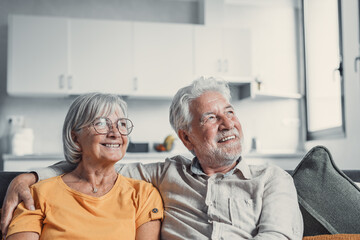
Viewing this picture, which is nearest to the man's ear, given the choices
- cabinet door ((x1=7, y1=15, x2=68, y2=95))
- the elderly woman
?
the elderly woman

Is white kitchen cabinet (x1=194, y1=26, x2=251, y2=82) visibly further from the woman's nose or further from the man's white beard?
the woman's nose

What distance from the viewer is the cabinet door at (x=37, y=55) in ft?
13.3

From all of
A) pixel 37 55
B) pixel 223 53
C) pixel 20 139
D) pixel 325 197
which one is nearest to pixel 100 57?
pixel 37 55

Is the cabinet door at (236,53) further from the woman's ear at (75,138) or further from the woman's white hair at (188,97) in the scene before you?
the woman's ear at (75,138)

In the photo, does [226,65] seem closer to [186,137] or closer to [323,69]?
[323,69]

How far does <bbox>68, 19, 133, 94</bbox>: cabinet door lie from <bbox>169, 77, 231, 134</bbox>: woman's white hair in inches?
96.2

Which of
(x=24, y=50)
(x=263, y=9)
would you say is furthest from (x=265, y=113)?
(x=24, y=50)

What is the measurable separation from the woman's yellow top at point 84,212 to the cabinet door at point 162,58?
8.94 feet

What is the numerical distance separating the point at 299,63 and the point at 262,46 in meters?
0.50

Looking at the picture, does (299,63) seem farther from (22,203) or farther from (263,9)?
(22,203)

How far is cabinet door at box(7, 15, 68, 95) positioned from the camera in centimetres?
406

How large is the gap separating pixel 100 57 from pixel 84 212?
290cm

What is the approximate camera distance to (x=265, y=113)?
191 inches

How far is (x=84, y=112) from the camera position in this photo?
5.13 ft
